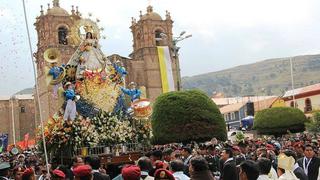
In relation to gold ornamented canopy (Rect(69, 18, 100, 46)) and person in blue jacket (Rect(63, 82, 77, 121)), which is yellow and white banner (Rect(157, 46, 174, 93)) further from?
person in blue jacket (Rect(63, 82, 77, 121))

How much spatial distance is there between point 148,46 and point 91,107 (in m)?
53.1

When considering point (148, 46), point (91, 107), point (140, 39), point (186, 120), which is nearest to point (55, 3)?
point (140, 39)

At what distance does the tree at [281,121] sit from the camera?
36969mm

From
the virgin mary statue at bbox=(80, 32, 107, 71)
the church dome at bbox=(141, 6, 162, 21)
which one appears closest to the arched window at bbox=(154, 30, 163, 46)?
the church dome at bbox=(141, 6, 162, 21)

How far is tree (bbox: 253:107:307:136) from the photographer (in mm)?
36969

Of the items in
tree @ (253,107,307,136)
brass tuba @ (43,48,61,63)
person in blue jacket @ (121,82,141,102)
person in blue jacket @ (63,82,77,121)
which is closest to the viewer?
person in blue jacket @ (63,82,77,121)

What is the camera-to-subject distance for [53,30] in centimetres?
6144

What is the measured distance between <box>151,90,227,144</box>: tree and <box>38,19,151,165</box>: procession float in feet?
12.0

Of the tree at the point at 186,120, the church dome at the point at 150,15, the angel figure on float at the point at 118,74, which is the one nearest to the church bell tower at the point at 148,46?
the church dome at the point at 150,15

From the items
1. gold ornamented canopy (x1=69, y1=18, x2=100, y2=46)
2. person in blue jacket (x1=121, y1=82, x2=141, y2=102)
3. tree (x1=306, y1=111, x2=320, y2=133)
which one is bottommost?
tree (x1=306, y1=111, x2=320, y2=133)

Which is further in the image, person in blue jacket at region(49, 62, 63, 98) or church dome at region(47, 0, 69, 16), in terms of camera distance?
church dome at region(47, 0, 69, 16)

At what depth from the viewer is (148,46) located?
226ft

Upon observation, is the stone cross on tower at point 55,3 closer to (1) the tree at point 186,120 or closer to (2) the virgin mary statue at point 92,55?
(1) the tree at point 186,120

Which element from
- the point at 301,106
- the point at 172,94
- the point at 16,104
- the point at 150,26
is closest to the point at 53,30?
the point at 150,26
